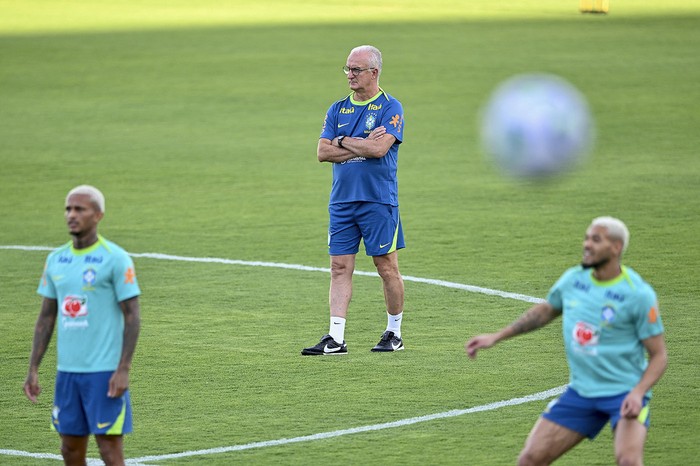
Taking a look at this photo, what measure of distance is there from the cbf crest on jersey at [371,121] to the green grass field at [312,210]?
1954mm

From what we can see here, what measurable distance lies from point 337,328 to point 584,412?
479cm

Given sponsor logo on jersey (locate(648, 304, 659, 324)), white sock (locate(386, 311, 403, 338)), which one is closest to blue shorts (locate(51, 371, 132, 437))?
sponsor logo on jersey (locate(648, 304, 659, 324))

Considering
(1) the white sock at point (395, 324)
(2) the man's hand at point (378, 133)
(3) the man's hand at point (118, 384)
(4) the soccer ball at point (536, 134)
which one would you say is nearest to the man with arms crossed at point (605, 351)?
(3) the man's hand at point (118, 384)

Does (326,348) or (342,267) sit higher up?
(342,267)

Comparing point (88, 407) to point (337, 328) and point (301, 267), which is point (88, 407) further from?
point (301, 267)

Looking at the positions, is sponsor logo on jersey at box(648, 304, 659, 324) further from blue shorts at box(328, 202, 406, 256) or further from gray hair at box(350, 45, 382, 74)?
gray hair at box(350, 45, 382, 74)

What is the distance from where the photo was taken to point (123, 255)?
8117 millimetres

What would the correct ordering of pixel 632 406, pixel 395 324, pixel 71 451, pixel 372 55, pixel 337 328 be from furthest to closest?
pixel 395 324
pixel 337 328
pixel 372 55
pixel 71 451
pixel 632 406

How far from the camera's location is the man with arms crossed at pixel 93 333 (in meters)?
8.05

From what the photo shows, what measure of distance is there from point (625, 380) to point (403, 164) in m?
17.1

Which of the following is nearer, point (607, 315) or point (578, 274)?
point (607, 315)

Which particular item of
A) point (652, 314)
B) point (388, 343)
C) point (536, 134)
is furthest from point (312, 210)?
point (652, 314)

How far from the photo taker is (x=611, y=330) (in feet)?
25.7

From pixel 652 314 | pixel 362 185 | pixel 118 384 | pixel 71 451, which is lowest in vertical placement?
pixel 71 451
